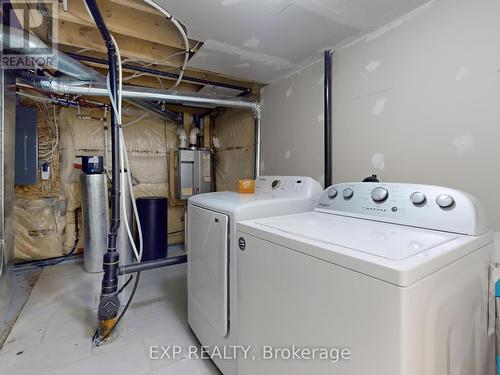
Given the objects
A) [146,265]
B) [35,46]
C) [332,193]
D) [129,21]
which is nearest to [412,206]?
[332,193]

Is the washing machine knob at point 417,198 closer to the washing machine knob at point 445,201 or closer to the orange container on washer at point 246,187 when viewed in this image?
the washing machine knob at point 445,201

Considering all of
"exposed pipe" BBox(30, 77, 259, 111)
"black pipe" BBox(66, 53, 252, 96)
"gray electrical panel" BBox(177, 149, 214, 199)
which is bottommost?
"gray electrical panel" BBox(177, 149, 214, 199)

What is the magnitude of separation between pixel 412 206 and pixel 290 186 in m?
0.72

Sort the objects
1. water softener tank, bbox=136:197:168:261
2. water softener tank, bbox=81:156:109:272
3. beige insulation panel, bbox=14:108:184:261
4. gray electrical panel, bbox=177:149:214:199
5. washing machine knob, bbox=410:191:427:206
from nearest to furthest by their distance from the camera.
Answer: washing machine knob, bbox=410:191:427:206
water softener tank, bbox=81:156:109:272
beige insulation panel, bbox=14:108:184:261
water softener tank, bbox=136:197:168:261
gray electrical panel, bbox=177:149:214:199

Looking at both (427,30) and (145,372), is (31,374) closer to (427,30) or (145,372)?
(145,372)

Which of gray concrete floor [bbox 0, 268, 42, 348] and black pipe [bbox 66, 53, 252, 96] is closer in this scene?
gray concrete floor [bbox 0, 268, 42, 348]

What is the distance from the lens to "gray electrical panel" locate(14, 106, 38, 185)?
2.57 metres

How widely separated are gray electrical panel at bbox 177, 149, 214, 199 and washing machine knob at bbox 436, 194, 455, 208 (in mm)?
2871

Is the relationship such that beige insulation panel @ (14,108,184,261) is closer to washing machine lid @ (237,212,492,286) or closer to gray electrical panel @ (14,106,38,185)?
gray electrical panel @ (14,106,38,185)

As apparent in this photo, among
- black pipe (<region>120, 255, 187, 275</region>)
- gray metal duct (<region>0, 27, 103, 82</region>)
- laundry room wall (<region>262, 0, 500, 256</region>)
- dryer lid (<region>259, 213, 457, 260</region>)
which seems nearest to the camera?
dryer lid (<region>259, 213, 457, 260</region>)

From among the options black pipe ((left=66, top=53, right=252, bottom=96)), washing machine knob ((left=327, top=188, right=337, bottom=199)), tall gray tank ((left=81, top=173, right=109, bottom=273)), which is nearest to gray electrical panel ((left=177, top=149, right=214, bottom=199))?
tall gray tank ((left=81, top=173, right=109, bottom=273))

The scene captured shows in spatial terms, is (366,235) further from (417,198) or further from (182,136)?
(182,136)
